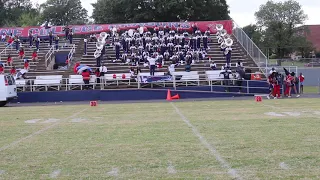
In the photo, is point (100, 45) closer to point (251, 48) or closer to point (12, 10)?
point (251, 48)

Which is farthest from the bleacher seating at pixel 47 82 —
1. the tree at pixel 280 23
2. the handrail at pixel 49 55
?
the tree at pixel 280 23

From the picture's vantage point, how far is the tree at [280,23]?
74312 mm

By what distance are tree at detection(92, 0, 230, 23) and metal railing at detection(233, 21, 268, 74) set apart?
15.8 meters

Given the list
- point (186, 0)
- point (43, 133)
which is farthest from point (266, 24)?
point (43, 133)

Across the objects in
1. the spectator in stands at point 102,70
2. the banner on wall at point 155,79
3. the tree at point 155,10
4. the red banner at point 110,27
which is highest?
the tree at point 155,10

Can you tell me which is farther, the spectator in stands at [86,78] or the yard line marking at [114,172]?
the spectator in stands at [86,78]

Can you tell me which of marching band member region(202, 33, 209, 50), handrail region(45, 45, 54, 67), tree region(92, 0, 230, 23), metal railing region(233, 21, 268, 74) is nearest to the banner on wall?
metal railing region(233, 21, 268, 74)

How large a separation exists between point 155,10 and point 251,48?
22643 millimetres

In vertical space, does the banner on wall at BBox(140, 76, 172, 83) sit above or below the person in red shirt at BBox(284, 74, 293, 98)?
above

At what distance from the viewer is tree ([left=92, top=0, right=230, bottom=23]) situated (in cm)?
5397

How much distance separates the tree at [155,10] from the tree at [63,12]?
3349 centimetres

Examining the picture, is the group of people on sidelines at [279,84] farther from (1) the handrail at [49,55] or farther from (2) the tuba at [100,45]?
(1) the handrail at [49,55]

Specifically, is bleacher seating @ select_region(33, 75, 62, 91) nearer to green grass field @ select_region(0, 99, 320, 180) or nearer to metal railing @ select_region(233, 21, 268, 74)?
metal railing @ select_region(233, 21, 268, 74)

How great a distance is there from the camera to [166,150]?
8.08 metres
